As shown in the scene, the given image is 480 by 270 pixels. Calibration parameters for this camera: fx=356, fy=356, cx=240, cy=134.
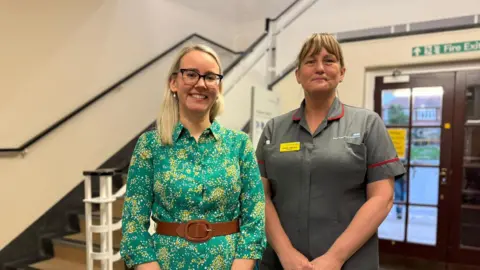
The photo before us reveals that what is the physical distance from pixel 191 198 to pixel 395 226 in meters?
4.01

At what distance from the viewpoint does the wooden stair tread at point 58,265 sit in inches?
123

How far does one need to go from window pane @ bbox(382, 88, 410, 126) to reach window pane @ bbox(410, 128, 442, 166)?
199 millimetres

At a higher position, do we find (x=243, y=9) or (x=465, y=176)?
(x=243, y=9)

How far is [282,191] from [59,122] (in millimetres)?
2908

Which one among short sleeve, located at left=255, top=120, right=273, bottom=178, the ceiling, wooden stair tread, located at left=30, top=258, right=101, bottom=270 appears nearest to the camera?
short sleeve, located at left=255, top=120, right=273, bottom=178

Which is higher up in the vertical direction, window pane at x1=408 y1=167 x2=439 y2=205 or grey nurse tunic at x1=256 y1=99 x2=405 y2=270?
A: grey nurse tunic at x1=256 y1=99 x2=405 y2=270

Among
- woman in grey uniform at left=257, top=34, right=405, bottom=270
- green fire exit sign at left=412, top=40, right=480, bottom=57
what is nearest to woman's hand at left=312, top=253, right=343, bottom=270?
woman in grey uniform at left=257, top=34, right=405, bottom=270

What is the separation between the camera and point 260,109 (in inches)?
143

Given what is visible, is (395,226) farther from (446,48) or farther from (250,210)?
(250,210)

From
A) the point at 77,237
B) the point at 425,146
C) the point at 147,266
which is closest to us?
the point at 147,266

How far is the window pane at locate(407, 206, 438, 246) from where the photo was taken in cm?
411

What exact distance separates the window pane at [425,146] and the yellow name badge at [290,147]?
3.37 m

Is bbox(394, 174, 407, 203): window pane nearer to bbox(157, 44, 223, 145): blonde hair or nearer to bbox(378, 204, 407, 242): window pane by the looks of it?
bbox(378, 204, 407, 242): window pane

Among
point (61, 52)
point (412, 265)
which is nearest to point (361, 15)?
point (412, 265)
